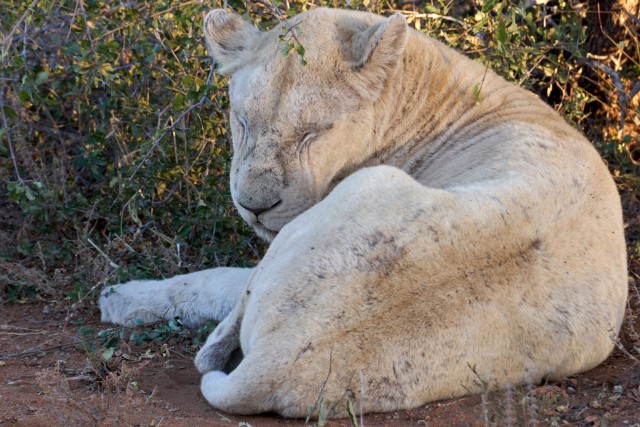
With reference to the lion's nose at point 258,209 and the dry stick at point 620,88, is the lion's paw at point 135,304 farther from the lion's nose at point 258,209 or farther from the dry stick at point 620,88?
the dry stick at point 620,88

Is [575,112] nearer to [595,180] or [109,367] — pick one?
[595,180]

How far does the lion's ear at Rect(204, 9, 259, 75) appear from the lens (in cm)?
535

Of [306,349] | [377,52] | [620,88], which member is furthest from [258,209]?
[620,88]

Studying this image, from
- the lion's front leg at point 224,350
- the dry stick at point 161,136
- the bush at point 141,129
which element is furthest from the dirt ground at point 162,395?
the dry stick at point 161,136

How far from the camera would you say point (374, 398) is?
3.86 meters

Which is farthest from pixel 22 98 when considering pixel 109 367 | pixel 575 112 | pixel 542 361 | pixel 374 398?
pixel 575 112

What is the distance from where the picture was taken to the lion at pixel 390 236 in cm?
381

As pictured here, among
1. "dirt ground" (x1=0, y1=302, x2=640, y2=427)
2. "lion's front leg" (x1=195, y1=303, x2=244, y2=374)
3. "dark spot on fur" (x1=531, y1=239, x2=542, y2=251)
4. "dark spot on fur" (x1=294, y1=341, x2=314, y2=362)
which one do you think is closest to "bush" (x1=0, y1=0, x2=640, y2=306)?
"dirt ground" (x1=0, y1=302, x2=640, y2=427)

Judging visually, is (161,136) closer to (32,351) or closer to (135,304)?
(135,304)

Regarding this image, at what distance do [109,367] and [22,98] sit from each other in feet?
5.17

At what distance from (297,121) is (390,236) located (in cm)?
127

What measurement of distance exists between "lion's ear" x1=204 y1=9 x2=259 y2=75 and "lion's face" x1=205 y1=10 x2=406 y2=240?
0.16 metres

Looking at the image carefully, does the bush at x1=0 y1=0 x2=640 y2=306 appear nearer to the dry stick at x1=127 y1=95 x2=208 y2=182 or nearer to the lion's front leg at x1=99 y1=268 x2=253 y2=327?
the dry stick at x1=127 y1=95 x2=208 y2=182

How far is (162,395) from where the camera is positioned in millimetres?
4406
